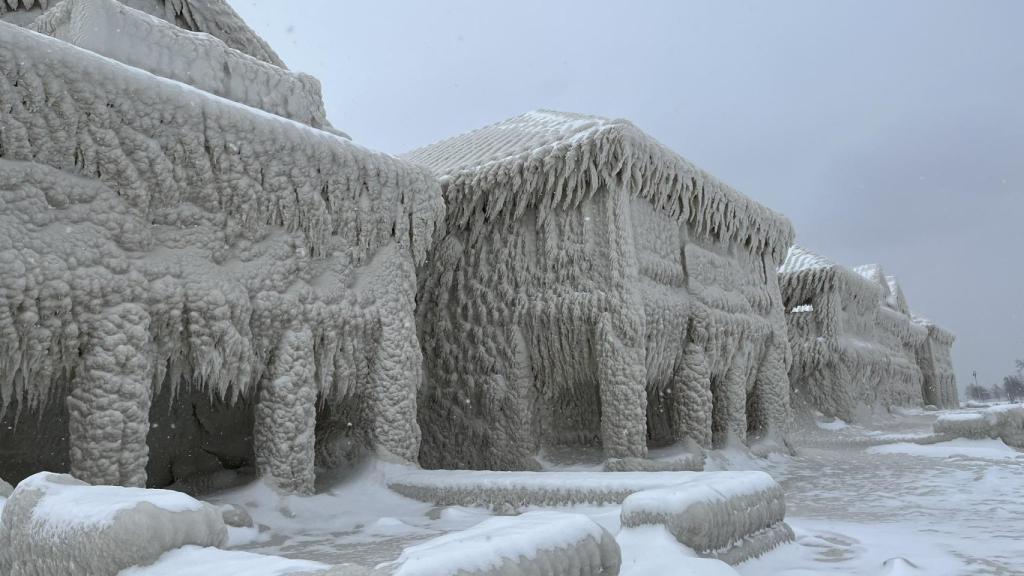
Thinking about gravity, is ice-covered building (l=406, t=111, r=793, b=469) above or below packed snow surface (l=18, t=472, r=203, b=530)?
above

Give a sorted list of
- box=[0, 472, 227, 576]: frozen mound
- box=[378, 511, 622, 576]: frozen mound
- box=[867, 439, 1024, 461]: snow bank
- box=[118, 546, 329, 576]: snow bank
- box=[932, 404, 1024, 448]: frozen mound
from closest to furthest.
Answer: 1. box=[118, 546, 329, 576]: snow bank
2. box=[378, 511, 622, 576]: frozen mound
3. box=[0, 472, 227, 576]: frozen mound
4. box=[867, 439, 1024, 461]: snow bank
5. box=[932, 404, 1024, 448]: frozen mound

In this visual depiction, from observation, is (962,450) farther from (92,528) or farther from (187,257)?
(92,528)

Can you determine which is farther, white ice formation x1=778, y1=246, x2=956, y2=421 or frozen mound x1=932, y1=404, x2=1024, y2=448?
white ice formation x1=778, y1=246, x2=956, y2=421

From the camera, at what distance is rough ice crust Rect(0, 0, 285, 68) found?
7512 millimetres

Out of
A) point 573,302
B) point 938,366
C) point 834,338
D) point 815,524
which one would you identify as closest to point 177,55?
point 573,302

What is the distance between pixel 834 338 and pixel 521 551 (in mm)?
15356

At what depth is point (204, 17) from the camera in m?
8.05

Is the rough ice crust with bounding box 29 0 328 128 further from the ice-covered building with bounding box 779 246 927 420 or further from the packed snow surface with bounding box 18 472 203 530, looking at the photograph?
the ice-covered building with bounding box 779 246 927 420

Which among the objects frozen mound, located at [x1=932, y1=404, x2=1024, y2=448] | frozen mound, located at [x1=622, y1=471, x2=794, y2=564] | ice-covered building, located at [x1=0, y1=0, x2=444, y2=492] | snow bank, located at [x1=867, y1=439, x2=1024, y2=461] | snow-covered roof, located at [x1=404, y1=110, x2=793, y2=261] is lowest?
frozen mound, located at [x1=622, y1=471, x2=794, y2=564]

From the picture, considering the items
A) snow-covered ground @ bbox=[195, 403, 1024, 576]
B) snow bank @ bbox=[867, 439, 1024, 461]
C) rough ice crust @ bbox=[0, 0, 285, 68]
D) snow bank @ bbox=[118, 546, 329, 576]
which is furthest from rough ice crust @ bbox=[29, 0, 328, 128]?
snow bank @ bbox=[867, 439, 1024, 461]

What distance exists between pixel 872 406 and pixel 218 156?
54.0 feet

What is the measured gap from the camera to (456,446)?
929 cm

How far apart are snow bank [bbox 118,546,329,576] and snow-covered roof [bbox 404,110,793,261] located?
645 centimetres

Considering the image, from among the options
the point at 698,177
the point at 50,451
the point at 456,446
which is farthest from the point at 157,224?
the point at 698,177
